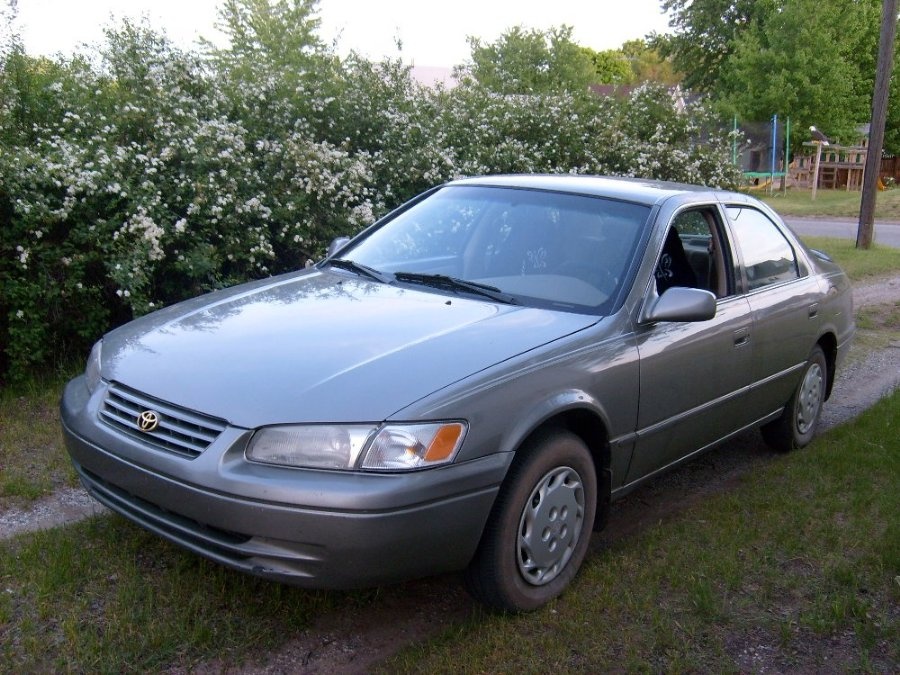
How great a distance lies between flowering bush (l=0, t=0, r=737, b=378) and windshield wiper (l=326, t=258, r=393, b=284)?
1.82 metres

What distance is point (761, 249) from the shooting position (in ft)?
16.6

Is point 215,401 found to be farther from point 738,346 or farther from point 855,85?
point 855,85

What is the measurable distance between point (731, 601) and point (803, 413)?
7.50 feet

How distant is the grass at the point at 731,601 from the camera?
3.15 metres

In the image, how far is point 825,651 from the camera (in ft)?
10.7

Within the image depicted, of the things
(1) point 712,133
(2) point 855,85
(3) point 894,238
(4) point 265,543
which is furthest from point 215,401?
(2) point 855,85

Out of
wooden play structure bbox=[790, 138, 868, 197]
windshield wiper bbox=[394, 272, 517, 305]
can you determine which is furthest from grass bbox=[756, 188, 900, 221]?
windshield wiper bbox=[394, 272, 517, 305]

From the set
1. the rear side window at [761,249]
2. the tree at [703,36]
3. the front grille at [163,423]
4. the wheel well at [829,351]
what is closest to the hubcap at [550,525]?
the front grille at [163,423]

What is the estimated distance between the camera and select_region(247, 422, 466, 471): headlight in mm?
Answer: 2873

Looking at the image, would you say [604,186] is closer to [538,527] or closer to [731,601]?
[538,527]

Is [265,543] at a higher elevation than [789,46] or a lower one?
lower

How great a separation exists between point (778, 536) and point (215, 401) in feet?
8.61

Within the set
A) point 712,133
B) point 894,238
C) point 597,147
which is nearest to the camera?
point 597,147

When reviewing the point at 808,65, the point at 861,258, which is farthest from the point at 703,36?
the point at 861,258
